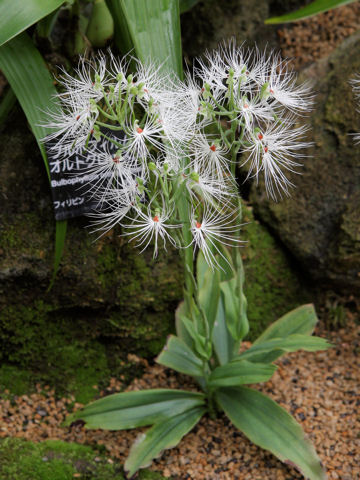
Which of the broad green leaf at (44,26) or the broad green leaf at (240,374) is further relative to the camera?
the broad green leaf at (44,26)

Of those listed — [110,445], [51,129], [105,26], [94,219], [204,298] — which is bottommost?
[110,445]

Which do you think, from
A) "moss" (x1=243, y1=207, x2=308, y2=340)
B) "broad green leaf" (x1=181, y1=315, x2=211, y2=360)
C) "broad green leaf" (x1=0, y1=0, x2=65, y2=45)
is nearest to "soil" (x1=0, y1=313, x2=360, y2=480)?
"moss" (x1=243, y1=207, x2=308, y2=340)

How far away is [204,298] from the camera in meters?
1.73

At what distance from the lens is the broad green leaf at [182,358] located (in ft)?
5.36

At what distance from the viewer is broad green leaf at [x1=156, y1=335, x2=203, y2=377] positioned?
64.3 inches

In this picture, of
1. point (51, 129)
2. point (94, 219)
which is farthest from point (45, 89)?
point (94, 219)

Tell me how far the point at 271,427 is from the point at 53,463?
641mm

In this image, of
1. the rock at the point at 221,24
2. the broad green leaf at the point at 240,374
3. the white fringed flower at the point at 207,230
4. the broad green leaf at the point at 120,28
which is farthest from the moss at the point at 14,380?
the rock at the point at 221,24

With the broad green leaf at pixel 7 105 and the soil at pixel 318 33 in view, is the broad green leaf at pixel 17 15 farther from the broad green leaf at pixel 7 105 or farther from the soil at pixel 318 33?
the soil at pixel 318 33

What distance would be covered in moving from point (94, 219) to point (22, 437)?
2.42 feet

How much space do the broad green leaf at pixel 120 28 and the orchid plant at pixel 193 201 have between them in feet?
0.30

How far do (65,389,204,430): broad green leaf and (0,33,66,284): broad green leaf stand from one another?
0.46m

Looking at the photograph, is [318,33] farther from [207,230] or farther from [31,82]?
[207,230]

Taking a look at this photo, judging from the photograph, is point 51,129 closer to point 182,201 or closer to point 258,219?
point 182,201
